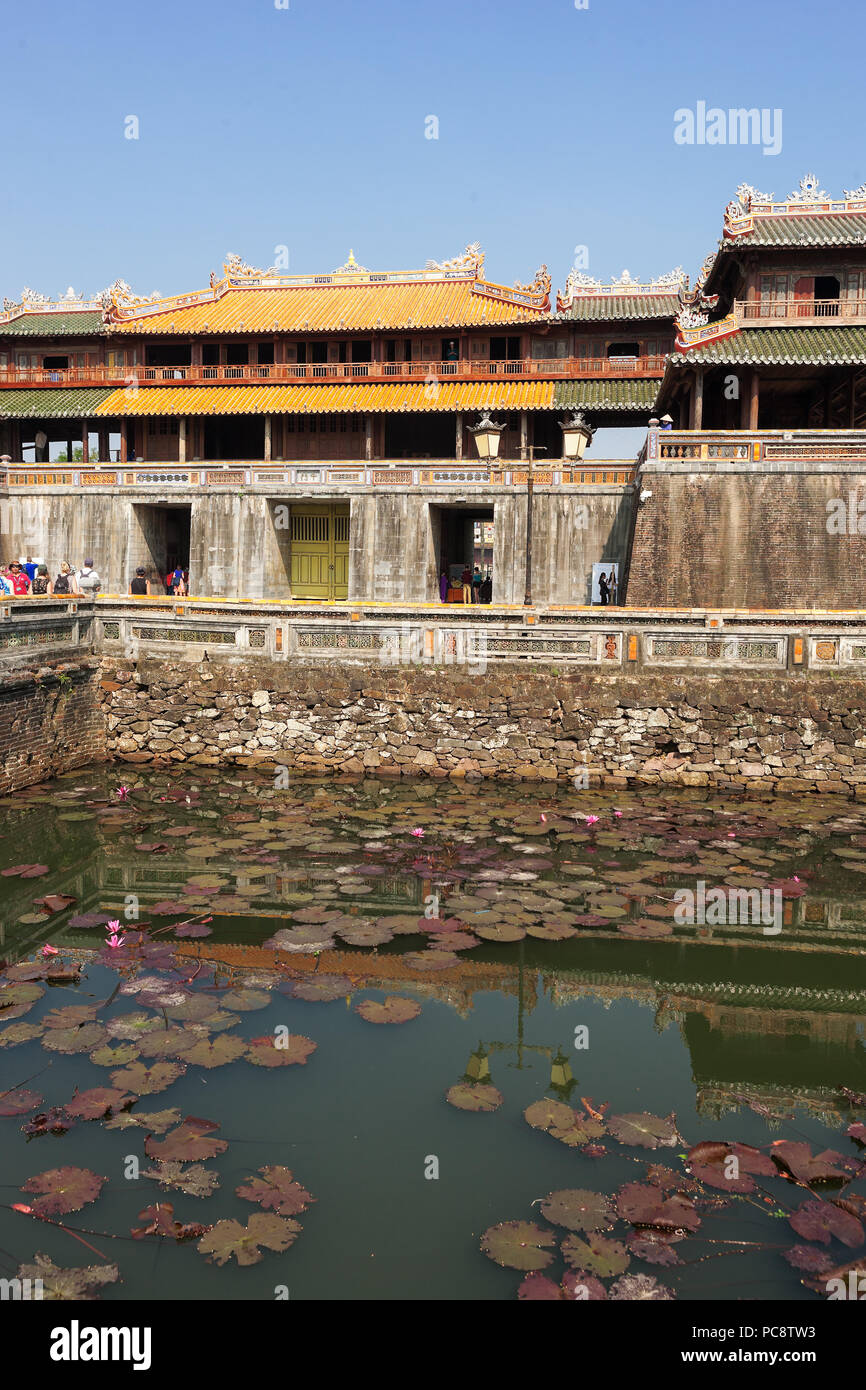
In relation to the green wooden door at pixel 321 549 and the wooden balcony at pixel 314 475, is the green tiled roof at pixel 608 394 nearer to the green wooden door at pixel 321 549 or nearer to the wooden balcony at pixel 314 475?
the wooden balcony at pixel 314 475

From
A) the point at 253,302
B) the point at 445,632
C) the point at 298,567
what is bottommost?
the point at 445,632

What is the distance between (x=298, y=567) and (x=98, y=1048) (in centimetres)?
1997

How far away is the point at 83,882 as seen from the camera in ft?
36.0

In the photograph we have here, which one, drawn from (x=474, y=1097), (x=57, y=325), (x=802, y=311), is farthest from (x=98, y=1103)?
(x=57, y=325)

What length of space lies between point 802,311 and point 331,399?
12743mm

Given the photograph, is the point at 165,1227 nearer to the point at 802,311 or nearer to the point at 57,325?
the point at 802,311

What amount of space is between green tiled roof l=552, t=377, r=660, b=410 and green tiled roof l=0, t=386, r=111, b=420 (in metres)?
13.9

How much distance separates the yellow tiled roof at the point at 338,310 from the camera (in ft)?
88.6

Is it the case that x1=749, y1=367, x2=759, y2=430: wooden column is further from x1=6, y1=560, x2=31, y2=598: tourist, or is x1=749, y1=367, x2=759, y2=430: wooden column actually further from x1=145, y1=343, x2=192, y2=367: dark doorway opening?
x1=145, y1=343, x2=192, y2=367: dark doorway opening

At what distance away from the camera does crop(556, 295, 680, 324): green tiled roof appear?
26.0 metres

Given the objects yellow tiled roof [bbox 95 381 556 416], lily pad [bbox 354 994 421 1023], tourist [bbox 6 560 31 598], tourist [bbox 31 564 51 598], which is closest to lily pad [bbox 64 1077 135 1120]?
lily pad [bbox 354 994 421 1023]

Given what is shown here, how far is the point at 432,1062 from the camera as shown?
689 cm

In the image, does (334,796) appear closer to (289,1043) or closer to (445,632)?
(445,632)
